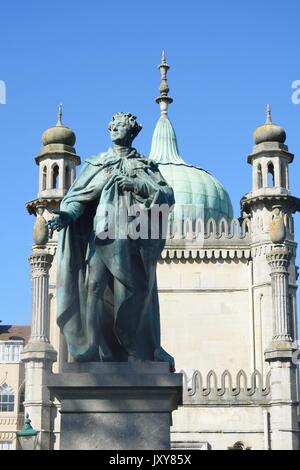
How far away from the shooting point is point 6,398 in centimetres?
8044

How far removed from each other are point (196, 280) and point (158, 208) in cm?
4369

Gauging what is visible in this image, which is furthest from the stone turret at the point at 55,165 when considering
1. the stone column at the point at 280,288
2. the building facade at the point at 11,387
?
the building facade at the point at 11,387

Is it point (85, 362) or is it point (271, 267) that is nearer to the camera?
point (85, 362)

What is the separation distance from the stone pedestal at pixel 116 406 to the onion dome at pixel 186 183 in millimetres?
43753

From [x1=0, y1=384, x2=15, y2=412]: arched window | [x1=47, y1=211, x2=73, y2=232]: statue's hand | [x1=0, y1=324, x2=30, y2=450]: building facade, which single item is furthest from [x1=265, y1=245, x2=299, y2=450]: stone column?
[x1=0, y1=384, x2=15, y2=412]: arched window

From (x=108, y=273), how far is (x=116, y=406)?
1.42 m

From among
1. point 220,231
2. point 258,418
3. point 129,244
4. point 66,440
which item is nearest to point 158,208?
point 129,244

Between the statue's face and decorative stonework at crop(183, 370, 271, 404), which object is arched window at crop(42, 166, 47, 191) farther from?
the statue's face

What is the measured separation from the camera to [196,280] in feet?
180

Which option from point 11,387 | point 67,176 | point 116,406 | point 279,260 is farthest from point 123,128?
point 11,387

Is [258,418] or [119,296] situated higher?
[258,418]
